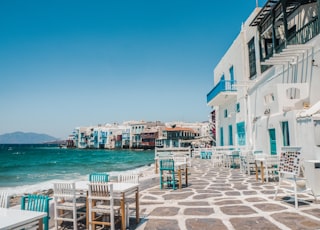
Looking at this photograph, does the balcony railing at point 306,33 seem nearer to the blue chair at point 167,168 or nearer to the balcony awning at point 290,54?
the balcony awning at point 290,54

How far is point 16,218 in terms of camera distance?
2822 mm

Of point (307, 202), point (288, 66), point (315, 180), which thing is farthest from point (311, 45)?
point (307, 202)

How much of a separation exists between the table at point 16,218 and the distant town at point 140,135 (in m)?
58.2

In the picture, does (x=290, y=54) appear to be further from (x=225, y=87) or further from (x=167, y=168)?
(x=225, y=87)

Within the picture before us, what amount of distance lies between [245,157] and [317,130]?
4150 millimetres

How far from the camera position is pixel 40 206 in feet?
10.9

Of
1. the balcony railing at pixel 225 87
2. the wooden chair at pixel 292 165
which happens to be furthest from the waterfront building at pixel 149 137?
the wooden chair at pixel 292 165

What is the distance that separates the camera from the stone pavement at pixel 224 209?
4488mm

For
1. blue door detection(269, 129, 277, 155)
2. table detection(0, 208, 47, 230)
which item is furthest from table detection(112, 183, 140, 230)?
blue door detection(269, 129, 277, 155)

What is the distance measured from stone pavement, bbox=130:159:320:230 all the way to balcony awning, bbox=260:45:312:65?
415 cm

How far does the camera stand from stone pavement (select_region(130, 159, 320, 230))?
449 centimetres

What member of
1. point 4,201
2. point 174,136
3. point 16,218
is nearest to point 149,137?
point 174,136

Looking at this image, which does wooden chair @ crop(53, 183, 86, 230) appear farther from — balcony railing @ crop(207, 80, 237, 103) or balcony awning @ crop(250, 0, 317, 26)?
balcony railing @ crop(207, 80, 237, 103)

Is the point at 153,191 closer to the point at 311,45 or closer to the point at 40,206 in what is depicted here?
the point at 40,206
